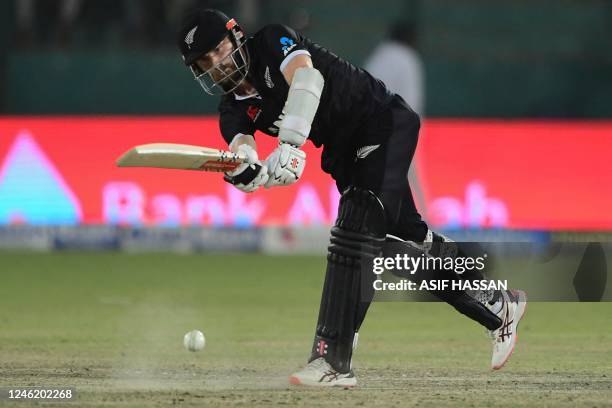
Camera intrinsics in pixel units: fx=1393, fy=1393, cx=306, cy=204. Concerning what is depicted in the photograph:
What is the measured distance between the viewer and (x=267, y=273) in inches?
384

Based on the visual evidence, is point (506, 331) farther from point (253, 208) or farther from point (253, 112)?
point (253, 208)

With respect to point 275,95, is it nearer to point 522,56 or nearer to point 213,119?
point 213,119

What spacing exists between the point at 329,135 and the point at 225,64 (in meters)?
0.47

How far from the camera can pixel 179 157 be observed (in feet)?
16.2

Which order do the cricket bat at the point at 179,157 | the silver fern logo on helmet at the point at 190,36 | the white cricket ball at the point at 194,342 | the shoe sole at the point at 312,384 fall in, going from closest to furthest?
the cricket bat at the point at 179,157 → the shoe sole at the point at 312,384 → the silver fern logo on helmet at the point at 190,36 → the white cricket ball at the point at 194,342

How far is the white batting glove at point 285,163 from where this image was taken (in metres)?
4.91

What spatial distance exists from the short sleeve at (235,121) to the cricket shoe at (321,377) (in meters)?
0.97

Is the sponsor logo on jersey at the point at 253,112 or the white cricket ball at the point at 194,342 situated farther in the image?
the white cricket ball at the point at 194,342

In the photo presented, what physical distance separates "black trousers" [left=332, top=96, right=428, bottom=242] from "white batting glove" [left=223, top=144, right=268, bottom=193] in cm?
36

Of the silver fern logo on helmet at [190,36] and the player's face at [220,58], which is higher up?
the silver fern logo on helmet at [190,36]

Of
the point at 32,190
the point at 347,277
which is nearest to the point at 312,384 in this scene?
the point at 347,277

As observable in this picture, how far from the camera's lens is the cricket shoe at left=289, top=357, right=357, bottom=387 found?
4.95m

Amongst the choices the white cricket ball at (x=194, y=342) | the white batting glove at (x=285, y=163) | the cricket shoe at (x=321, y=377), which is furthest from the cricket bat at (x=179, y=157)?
the white cricket ball at (x=194, y=342)

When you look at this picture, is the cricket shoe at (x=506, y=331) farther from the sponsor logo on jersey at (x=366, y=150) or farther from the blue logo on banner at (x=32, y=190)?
the blue logo on banner at (x=32, y=190)
